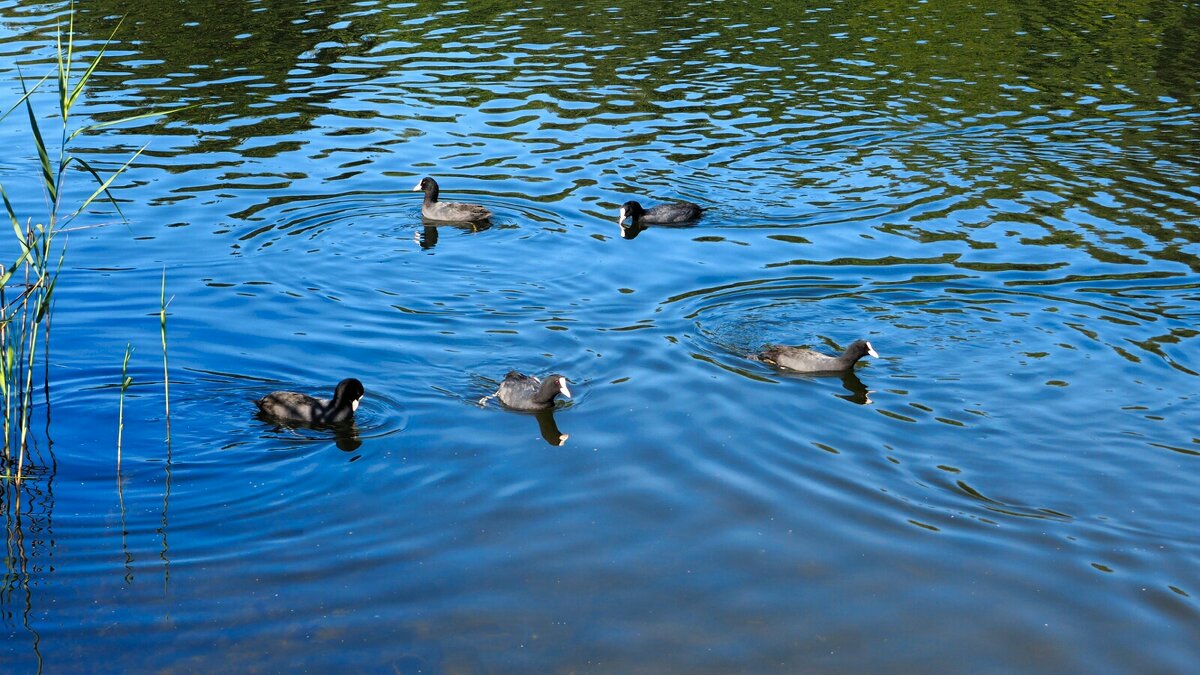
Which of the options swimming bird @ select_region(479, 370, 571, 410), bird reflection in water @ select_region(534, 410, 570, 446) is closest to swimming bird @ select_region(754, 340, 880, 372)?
swimming bird @ select_region(479, 370, 571, 410)

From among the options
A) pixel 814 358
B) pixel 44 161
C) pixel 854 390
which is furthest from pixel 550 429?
pixel 44 161

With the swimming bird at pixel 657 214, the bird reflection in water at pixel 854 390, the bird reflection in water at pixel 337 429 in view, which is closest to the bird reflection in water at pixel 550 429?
the bird reflection in water at pixel 337 429

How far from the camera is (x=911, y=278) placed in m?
15.7

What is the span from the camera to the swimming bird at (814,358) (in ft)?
43.3

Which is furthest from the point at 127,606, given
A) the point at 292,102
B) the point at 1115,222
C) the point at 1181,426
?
the point at 292,102

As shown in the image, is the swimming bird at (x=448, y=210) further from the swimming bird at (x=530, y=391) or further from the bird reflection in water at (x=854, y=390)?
the bird reflection in water at (x=854, y=390)

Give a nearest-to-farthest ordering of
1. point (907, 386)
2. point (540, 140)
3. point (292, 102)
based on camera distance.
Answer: point (907, 386)
point (540, 140)
point (292, 102)

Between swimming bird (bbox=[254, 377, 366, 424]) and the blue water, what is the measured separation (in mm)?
171

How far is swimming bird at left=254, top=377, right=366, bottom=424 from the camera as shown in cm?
1180

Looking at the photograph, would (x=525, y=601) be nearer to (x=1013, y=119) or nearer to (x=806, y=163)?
(x=806, y=163)

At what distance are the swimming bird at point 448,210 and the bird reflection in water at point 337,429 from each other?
6631 millimetres

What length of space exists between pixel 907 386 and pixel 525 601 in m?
5.21

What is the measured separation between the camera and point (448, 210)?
59.8 ft

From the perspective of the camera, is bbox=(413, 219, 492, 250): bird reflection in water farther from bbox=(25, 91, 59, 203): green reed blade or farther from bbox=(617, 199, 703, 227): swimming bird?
bbox=(25, 91, 59, 203): green reed blade
